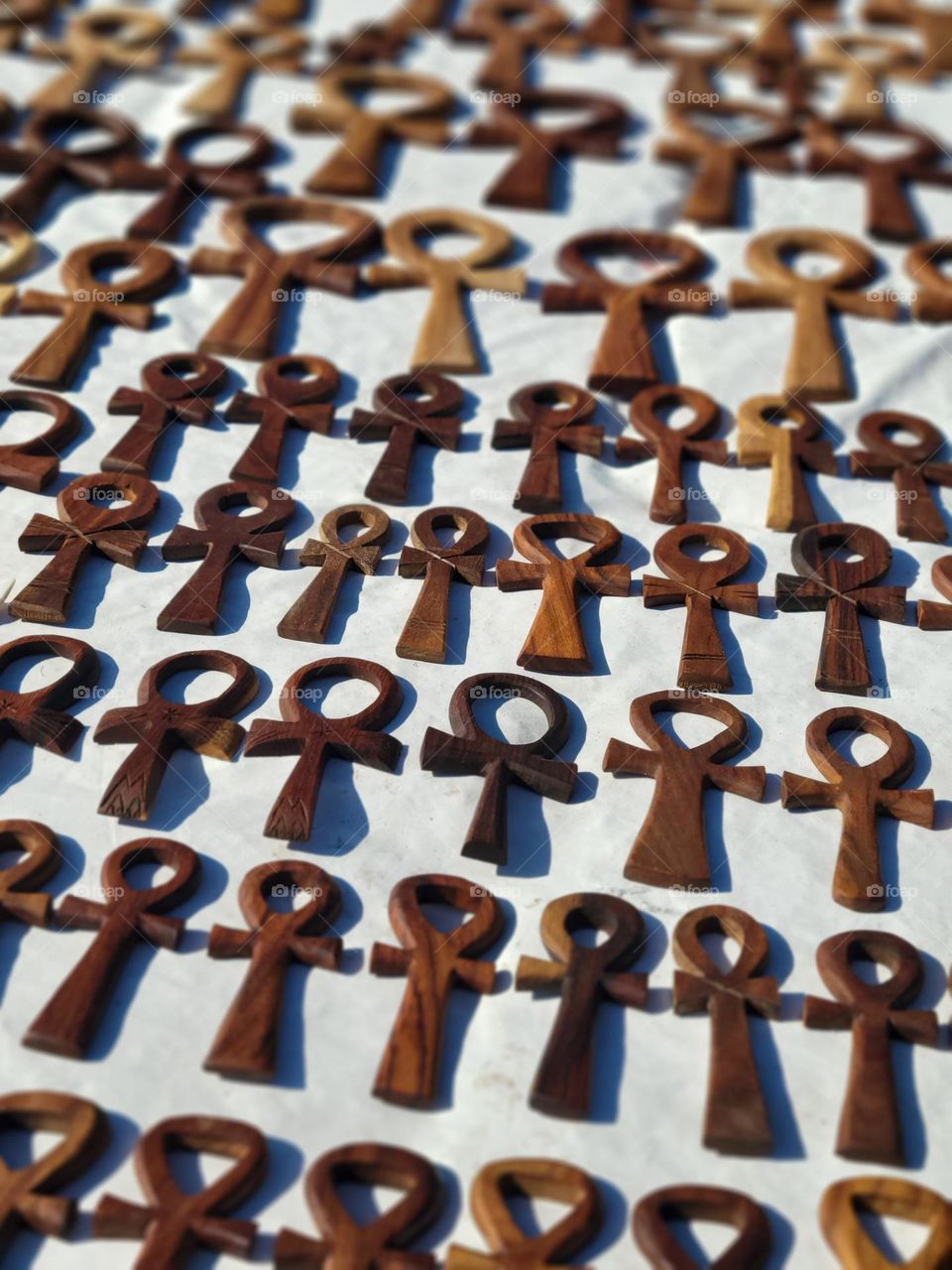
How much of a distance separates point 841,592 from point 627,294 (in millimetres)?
1028

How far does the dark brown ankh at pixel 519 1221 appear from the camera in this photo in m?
1.43

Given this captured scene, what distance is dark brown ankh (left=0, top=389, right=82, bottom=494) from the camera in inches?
94.3

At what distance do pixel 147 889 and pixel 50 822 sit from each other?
0.62 ft

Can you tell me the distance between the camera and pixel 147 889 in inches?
69.5

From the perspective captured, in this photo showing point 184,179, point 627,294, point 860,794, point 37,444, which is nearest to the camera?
point 860,794

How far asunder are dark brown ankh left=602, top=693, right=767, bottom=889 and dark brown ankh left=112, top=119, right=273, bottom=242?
5.92 feet

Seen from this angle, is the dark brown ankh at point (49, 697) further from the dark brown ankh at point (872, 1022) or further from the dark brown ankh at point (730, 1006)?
the dark brown ankh at point (872, 1022)

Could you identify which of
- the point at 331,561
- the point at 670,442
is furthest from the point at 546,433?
the point at 331,561

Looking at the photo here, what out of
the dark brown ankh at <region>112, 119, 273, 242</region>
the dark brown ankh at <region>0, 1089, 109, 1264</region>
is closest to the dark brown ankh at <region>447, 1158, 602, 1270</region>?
the dark brown ankh at <region>0, 1089, 109, 1264</region>

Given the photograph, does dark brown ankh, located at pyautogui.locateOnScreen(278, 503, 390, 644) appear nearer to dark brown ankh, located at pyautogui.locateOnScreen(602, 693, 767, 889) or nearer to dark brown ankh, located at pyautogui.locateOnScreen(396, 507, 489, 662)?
dark brown ankh, located at pyautogui.locateOnScreen(396, 507, 489, 662)

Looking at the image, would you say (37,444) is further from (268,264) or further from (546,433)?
(546,433)

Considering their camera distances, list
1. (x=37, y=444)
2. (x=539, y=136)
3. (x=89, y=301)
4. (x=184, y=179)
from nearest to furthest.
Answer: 1. (x=37, y=444)
2. (x=89, y=301)
3. (x=184, y=179)
4. (x=539, y=136)

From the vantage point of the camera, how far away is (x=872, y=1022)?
1656mm

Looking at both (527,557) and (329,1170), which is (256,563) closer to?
(527,557)
